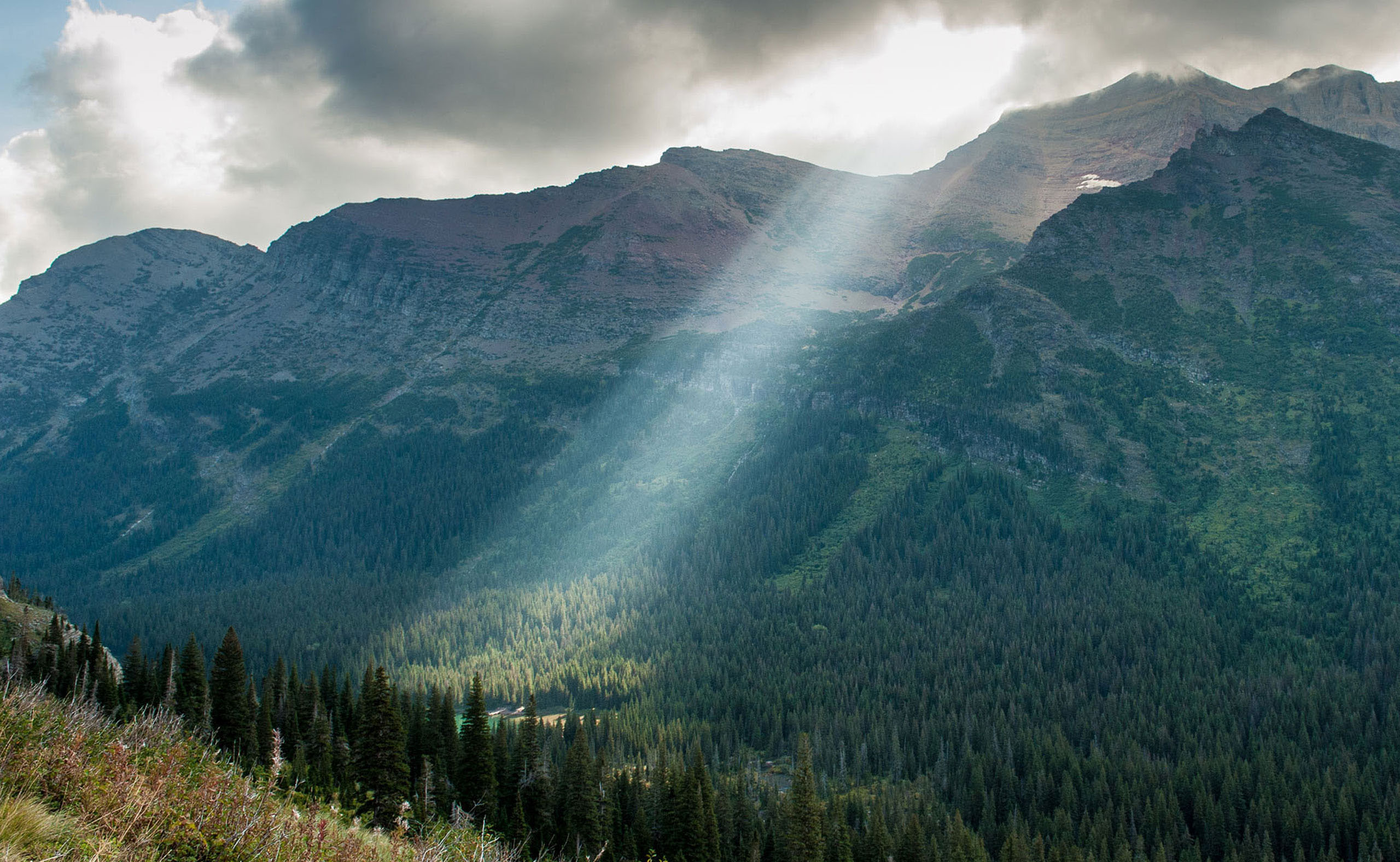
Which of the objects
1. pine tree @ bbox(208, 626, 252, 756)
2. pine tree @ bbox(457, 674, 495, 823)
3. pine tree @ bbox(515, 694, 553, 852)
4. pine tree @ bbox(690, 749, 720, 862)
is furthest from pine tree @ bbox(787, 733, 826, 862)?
pine tree @ bbox(208, 626, 252, 756)

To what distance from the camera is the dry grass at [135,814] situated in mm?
19875

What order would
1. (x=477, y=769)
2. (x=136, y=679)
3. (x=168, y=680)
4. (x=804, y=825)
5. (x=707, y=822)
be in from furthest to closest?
(x=136, y=679) < (x=168, y=680) < (x=477, y=769) < (x=707, y=822) < (x=804, y=825)

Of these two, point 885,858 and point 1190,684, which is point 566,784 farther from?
point 1190,684

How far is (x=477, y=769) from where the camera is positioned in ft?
304

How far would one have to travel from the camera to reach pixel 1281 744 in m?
140

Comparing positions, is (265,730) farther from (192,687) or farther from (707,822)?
(707,822)

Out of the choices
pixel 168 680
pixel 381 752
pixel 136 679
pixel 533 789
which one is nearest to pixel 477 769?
pixel 533 789

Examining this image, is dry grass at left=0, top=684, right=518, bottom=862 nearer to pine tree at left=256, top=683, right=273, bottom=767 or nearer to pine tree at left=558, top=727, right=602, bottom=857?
pine tree at left=256, top=683, right=273, bottom=767

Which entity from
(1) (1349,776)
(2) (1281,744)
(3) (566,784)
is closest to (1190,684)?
(2) (1281,744)

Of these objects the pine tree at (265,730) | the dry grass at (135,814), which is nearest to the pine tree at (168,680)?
the pine tree at (265,730)

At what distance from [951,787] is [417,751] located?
79732 millimetres

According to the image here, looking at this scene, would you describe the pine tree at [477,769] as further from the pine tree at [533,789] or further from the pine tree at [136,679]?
the pine tree at [136,679]

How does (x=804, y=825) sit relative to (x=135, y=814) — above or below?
below

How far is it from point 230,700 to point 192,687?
615cm
